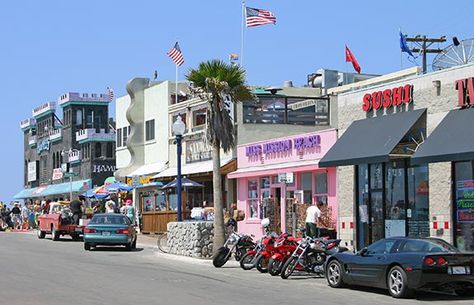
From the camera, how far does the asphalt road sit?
48.1 feet

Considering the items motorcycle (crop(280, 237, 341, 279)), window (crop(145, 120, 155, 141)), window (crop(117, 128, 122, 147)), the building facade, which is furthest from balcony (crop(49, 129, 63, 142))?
motorcycle (crop(280, 237, 341, 279))

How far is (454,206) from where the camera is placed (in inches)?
819

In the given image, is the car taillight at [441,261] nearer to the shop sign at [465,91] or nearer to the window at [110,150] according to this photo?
the shop sign at [465,91]

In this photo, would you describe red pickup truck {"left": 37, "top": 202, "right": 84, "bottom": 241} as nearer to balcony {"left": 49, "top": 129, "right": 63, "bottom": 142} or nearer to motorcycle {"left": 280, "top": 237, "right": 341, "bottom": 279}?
motorcycle {"left": 280, "top": 237, "right": 341, "bottom": 279}

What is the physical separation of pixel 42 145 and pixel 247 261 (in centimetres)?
6055

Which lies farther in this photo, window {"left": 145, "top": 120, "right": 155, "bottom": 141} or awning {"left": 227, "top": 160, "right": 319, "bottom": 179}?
window {"left": 145, "top": 120, "right": 155, "bottom": 141}

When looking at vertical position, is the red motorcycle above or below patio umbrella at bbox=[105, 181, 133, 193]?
below

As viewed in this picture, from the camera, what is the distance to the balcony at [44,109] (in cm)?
7711

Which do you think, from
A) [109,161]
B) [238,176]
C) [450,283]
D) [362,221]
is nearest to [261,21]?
[238,176]

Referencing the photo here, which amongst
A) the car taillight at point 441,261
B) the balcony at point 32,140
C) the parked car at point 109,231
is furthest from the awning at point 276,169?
the balcony at point 32,140

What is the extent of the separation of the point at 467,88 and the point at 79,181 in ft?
171

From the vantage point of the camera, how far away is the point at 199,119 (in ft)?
132

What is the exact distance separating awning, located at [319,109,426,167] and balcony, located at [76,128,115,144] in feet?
148

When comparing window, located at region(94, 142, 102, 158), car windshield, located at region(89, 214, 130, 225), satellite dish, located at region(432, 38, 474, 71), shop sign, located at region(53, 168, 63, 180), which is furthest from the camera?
shop sign, located at region(53, 168, 63, 180)
